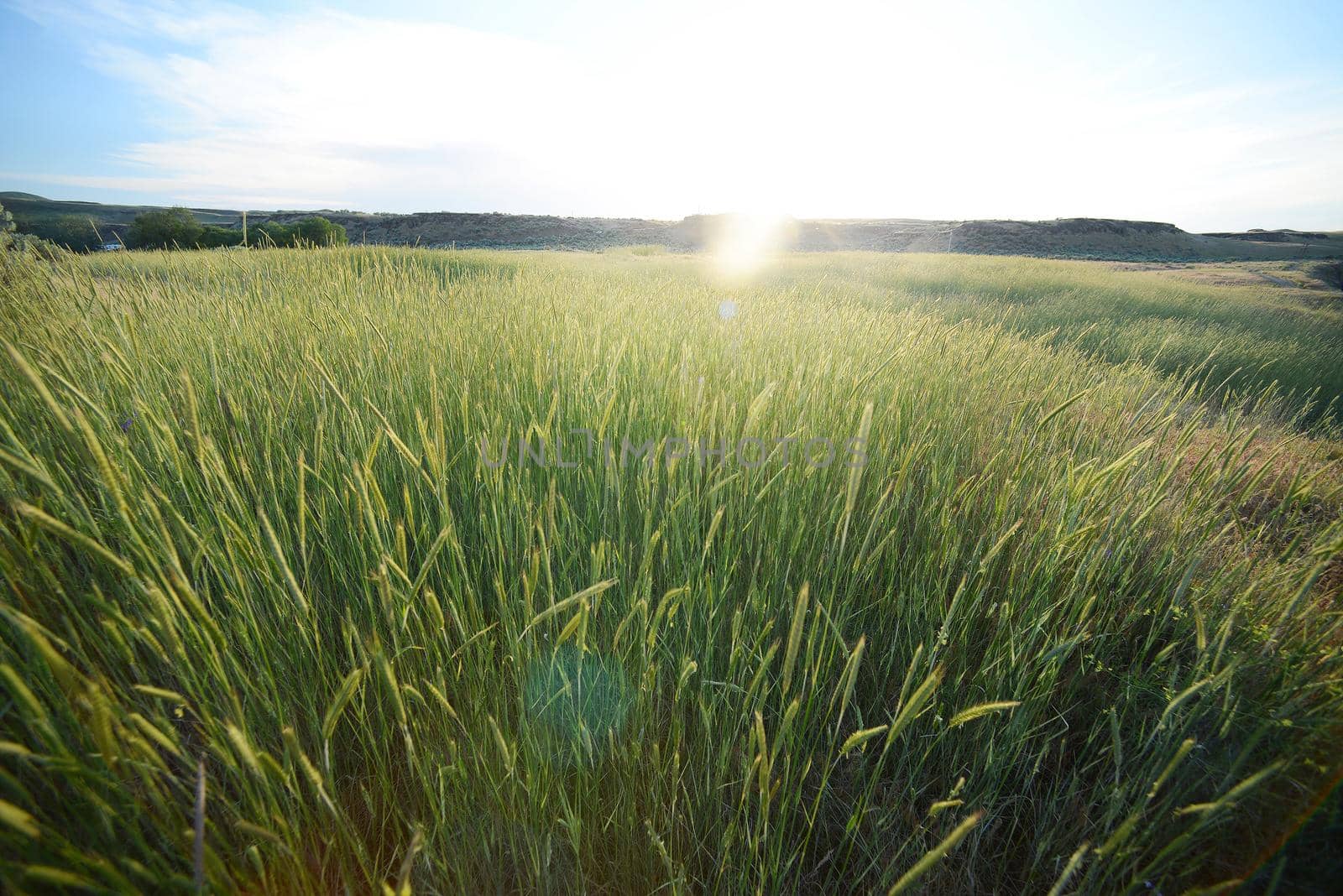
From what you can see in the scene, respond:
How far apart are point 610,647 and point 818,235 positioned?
151ft

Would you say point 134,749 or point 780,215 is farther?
point 780,215

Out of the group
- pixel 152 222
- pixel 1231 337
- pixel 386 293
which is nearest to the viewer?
pixel 386 293

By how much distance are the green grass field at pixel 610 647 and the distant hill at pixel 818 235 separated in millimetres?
33475

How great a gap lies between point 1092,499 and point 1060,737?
492mm

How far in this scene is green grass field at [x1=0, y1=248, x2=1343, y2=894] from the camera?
2.09ft

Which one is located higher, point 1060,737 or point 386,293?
point 386,293

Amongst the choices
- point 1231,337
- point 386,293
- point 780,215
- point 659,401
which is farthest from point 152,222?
point 780,215

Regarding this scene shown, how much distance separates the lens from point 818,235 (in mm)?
42562

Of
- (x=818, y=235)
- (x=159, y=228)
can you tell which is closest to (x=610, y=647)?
(x=159, y=228)

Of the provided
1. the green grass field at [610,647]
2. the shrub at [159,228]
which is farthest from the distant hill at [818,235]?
the green grass field at [610,647]

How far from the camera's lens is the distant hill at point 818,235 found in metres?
35.2

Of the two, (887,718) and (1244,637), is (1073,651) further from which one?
(887,718)

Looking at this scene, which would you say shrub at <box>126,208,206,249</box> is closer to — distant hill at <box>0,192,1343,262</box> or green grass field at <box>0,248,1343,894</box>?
distant hill at <box>0,192,1343,262</box>

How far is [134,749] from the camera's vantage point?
2.21 feet
